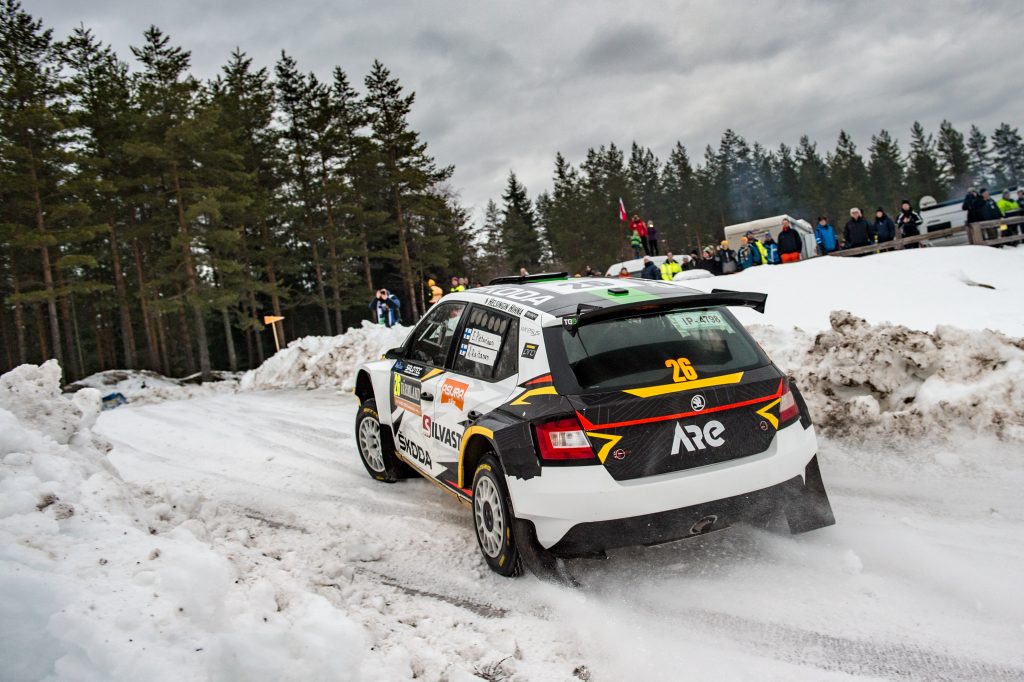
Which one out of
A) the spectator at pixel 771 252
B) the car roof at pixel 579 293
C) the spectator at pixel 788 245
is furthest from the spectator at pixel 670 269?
the car roof at pixel 579 293

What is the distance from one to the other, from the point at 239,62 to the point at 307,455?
1430 inches

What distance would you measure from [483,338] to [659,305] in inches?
50.3

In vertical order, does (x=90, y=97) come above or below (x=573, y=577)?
above

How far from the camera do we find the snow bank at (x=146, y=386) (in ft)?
71.2

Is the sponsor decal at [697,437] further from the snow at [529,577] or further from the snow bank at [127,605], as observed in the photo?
the snow bank at [127,605]

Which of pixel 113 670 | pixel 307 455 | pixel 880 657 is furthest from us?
pixel 307 455

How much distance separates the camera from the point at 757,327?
26.6 ft

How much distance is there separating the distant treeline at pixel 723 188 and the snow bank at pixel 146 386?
132 ft

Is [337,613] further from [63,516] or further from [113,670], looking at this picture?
[63,516]

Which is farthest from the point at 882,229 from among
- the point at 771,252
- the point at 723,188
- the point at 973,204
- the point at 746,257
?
the point at 723,188

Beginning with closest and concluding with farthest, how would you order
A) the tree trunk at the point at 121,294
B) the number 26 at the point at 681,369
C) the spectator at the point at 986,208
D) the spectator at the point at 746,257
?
the number 26 at the point at 681,369, the spectator at the point at 986,208, the spectator at the point at 746,257, the tree trunk at the point at 121,294

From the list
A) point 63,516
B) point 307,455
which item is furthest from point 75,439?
point 307,455

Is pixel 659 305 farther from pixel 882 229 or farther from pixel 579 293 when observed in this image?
pixel 882 229

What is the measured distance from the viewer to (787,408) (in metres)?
3.85
